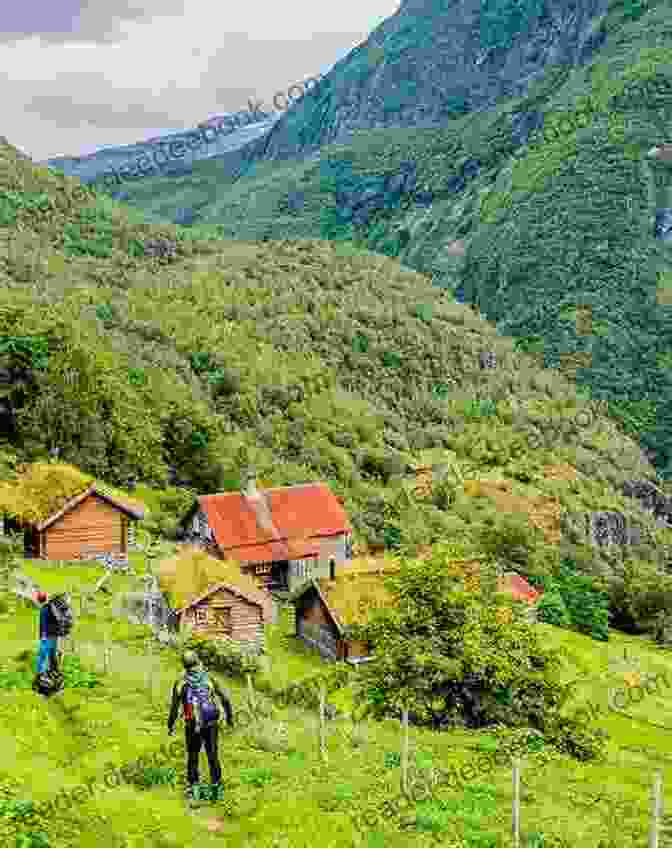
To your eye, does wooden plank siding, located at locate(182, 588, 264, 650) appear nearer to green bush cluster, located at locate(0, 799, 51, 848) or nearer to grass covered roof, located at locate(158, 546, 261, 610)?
grass covered roof, located at locate(158, 546, 261, 610)

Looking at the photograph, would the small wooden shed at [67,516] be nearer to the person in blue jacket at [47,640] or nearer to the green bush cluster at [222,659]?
the green bush cluster at [222,659]

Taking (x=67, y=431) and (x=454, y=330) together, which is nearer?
(x=67, y=431)

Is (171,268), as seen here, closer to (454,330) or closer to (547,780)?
(454,330)

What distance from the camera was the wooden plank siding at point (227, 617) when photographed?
3919cm

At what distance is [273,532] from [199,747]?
4248 centimetres

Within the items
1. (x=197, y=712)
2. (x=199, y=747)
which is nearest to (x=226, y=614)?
(x=199, y=747)

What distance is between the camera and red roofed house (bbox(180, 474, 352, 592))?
5566cm

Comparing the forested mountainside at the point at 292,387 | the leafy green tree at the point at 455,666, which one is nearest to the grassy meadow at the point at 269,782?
the leafy green tree at the point at 455,666

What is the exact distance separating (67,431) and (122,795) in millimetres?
45252

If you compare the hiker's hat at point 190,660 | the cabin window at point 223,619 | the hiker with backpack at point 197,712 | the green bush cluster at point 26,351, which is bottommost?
the cabin window at point 223,619

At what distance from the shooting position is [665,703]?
180 ft

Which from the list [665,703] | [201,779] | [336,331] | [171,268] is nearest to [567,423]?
[336,331]

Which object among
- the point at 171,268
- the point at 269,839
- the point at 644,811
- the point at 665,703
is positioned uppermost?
the point at 171,268

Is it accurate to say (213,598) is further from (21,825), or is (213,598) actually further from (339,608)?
(21,825)
